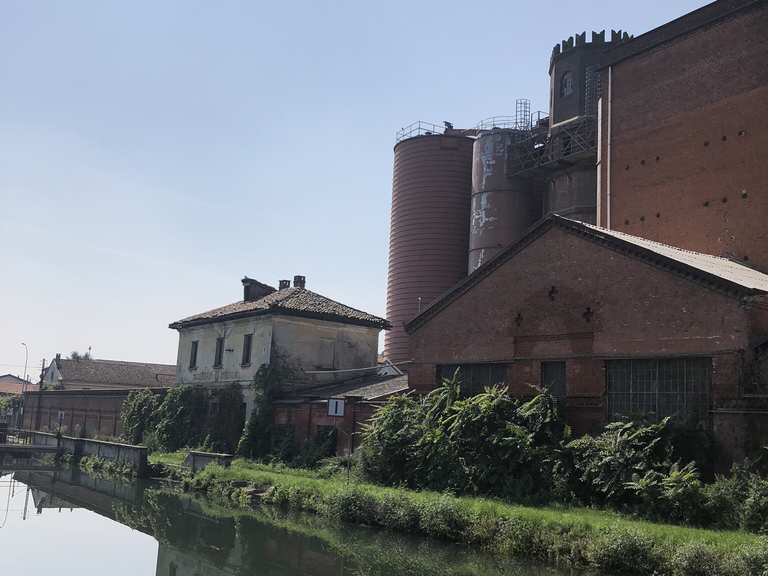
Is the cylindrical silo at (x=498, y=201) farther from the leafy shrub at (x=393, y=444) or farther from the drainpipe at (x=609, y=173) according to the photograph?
the leafy shrub at (x=393, y=444)

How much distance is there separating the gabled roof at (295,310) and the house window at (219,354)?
898mm

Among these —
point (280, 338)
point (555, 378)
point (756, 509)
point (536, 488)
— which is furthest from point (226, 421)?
point (756, 509)

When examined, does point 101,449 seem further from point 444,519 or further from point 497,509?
point 497,509

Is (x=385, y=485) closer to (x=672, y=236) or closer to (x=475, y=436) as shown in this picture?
(x=475, y=436)

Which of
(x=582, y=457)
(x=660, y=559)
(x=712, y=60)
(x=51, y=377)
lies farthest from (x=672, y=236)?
(x=51, y=377)

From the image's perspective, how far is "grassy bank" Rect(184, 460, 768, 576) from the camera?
11922 mm

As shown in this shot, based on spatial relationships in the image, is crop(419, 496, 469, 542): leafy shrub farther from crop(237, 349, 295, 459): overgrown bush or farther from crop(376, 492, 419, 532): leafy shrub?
crop(237, 349, 295, 459): overgrown bush

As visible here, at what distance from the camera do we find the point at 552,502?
16297mm

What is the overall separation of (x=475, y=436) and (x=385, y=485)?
298cm

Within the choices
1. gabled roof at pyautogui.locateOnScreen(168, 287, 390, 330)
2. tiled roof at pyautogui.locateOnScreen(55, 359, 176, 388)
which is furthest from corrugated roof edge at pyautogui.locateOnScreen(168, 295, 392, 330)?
tiled roof at pyautogui.locateOnScreen(55, 359, 176, 388)

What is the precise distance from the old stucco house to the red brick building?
7734 millimetres

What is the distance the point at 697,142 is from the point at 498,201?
12423 millimetres

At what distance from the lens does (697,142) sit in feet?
76.1

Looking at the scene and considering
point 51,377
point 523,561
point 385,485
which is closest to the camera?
point 523,561
